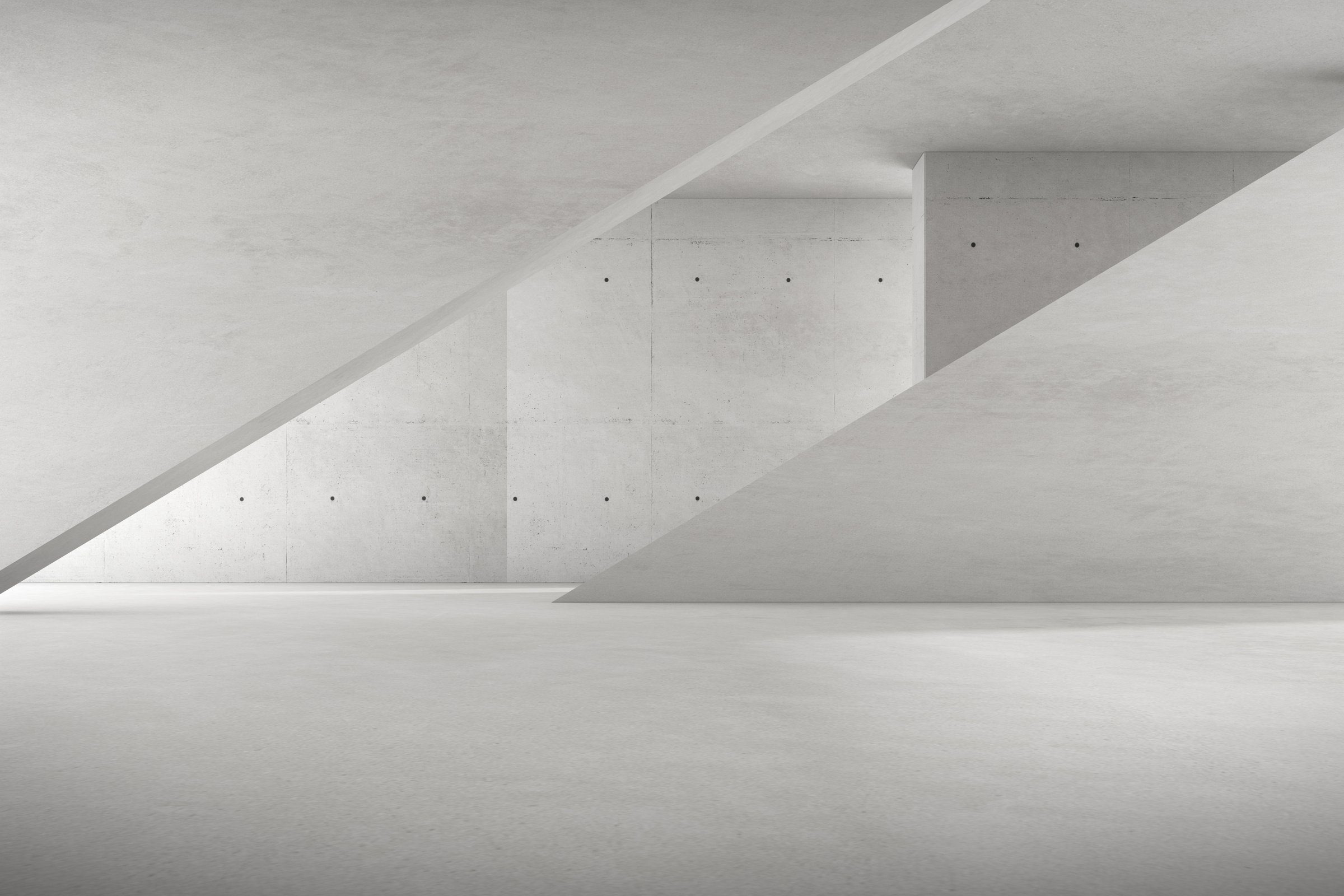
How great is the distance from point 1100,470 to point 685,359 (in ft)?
17.7

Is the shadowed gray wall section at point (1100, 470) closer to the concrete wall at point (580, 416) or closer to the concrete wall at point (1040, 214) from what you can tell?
the concrete wall at point (1040, 214)

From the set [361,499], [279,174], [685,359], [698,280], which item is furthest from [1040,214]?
[361,499]

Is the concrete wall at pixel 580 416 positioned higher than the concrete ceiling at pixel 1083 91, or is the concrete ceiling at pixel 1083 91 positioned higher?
the concrete ceiling at pixel 1083 91

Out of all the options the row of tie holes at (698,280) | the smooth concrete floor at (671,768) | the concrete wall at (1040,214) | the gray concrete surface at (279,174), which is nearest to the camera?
the smooth concrete floor at (671,768)

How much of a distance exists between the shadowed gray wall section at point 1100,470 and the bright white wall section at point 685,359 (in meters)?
3.63

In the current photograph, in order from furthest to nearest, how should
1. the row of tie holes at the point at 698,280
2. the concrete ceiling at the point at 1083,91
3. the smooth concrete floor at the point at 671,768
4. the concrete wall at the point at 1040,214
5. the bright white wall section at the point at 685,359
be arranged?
the row of tie holes at the point at 698,280 → the bright white wall section at the point at 685,359 → the concrete wall at the point at 1040,214 → the concrete ceiling at the point at 1083,91 → the smooth concrete floor at the point at 671,768

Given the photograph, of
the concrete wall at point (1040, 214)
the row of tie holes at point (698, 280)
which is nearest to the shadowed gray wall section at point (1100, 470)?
the concrete wall at point (1040, 214)

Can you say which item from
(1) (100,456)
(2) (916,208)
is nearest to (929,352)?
(2) (916,208)

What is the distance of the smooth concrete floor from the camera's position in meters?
2.04

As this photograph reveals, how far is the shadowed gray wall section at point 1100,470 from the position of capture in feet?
26.3

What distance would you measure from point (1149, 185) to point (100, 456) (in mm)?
10205

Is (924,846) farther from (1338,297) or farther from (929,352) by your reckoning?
(929,352)

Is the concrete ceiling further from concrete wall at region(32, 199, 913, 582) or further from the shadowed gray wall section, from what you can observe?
the shadowed gray wall section

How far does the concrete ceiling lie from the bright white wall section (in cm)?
87
